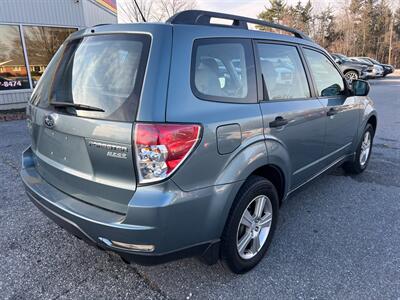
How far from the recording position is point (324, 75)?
11.2ft

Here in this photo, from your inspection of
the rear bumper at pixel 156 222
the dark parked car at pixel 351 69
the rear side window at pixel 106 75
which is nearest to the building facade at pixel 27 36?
the rear side window at pixel 106 75

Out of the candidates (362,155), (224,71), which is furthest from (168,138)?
(362,155)

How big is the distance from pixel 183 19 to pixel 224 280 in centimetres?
187

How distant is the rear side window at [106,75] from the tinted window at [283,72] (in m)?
1.08

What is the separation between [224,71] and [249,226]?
118 cm

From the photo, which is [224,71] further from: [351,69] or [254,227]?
[351,69]

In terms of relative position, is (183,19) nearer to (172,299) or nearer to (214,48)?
Answer: (214,48)

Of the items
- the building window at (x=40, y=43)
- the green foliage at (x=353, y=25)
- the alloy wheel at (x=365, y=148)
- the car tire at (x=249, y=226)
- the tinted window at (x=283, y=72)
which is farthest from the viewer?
the green foliage at (x=353, y=25)

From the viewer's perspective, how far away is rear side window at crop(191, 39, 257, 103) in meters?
2.00

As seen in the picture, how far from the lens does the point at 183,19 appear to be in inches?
81.1

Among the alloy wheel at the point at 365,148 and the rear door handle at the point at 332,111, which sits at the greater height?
the rear door handle at the point at 332,111

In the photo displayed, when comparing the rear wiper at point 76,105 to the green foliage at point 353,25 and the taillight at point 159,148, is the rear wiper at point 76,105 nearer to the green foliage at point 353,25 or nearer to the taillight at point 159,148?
the taillight at point 159,148

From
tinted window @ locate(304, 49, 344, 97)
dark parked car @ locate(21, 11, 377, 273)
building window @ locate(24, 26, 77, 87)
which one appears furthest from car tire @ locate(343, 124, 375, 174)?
building window @ locate(24, 26, 77, 87)

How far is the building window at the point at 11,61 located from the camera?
9.39 meters
